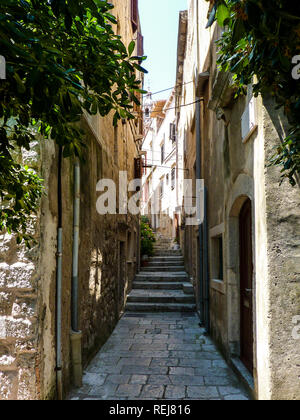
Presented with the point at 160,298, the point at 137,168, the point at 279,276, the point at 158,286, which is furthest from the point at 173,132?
the point at 279,276

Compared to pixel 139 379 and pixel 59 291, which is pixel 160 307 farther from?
pixel 59 291

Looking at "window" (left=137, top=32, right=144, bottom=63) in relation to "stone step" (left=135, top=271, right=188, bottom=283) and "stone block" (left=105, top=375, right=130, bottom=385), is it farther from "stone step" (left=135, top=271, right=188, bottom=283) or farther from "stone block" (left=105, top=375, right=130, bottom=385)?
"stone block" (left=105, top=375, right=130, bottom=385)

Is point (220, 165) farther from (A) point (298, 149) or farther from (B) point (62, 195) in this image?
(A) point (298, 149)

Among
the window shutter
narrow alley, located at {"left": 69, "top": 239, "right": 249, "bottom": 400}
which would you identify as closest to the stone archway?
narrow alley, located at {"left": 69, "top": 239, "right": 249, "bottom": 400}

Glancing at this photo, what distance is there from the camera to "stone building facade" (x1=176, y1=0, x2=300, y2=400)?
3.11 metres

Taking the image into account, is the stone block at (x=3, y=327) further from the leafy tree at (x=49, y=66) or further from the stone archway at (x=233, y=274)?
the stone archway at (x=233, y=274)

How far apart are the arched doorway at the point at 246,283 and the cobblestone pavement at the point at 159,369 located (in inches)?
→ 16.2

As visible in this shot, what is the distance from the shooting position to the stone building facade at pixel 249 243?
311cm

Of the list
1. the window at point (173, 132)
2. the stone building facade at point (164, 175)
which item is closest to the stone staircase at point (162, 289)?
the stone building facade at point (164, 175)

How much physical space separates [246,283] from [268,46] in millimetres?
3043

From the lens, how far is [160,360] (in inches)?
214
